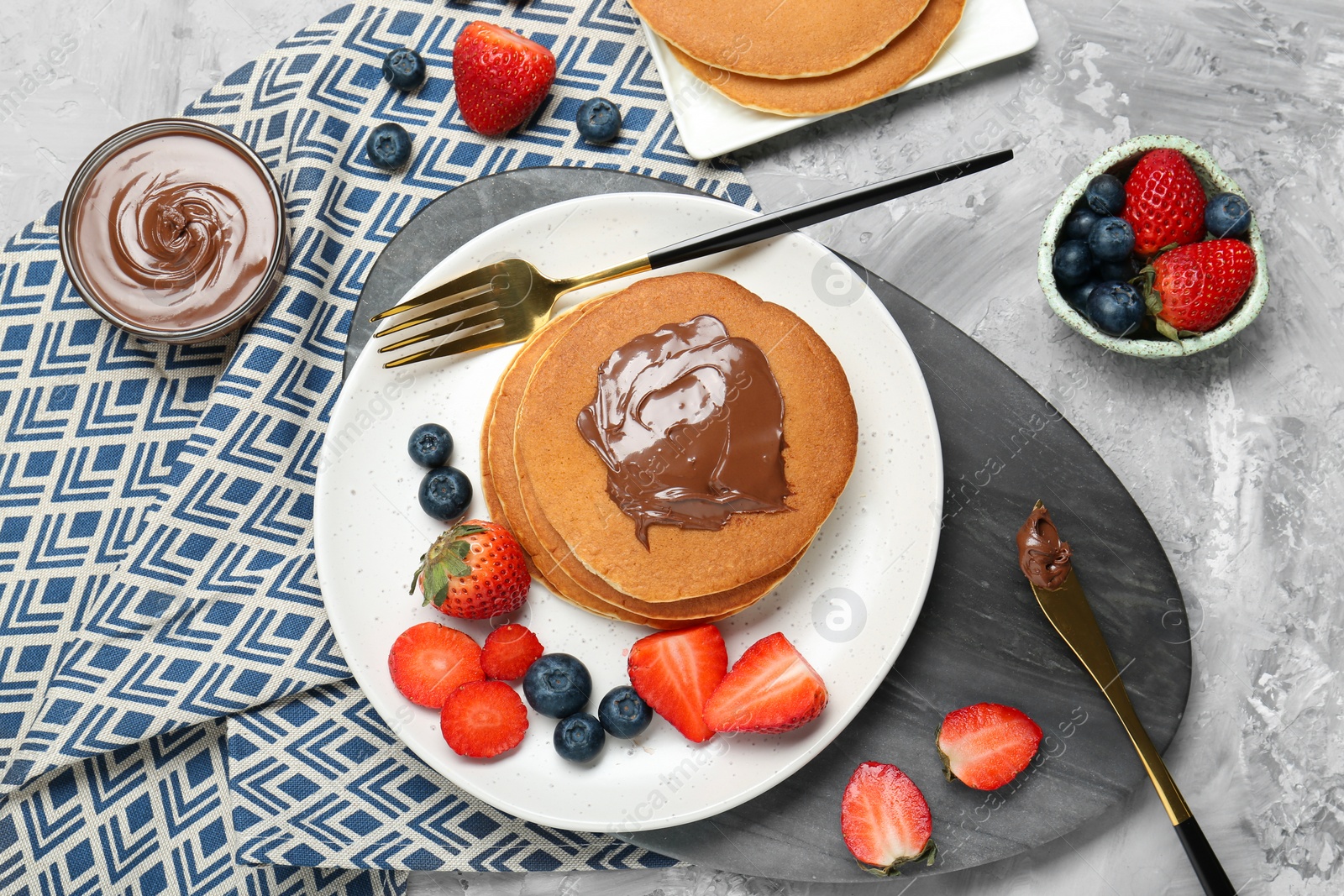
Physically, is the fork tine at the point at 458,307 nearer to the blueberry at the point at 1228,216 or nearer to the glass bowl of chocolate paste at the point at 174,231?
the glass bowl of chocolate paste at the point at 174,231

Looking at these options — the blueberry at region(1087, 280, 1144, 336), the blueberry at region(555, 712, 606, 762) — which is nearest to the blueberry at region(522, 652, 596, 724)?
the blueberry at region(555, 712, 606, 762)

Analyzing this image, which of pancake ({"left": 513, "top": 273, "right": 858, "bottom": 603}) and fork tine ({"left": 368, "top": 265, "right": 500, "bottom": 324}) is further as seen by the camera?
fork tine ({"left": 368, "top": 265, "right": 500, "bottom": 324})

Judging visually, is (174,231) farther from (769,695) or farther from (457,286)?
(769,695)

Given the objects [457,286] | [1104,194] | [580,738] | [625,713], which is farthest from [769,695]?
[1104,194]

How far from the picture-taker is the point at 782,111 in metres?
2.20

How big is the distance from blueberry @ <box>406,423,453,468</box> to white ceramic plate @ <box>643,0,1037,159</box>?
0.94 metres

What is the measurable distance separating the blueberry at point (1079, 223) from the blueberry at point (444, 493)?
1.53m

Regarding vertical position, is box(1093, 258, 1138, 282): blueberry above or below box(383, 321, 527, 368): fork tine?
below

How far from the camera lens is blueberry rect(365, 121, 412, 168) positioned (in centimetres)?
221

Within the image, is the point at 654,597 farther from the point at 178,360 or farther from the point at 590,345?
the point at 178,360

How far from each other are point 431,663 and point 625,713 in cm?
44

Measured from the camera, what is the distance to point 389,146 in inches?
87.1

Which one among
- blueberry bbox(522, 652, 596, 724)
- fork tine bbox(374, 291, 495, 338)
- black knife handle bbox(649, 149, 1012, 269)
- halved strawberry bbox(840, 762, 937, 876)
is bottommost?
halved strawberry bbox(840, 762, 937, 876)

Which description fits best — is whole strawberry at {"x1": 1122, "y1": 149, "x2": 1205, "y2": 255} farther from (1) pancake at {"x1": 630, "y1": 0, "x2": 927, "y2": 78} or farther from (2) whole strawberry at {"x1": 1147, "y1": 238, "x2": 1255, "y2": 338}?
(1) pancake at {"x1": 630, "y1": 0, "x2": 927, "y2": 78}
